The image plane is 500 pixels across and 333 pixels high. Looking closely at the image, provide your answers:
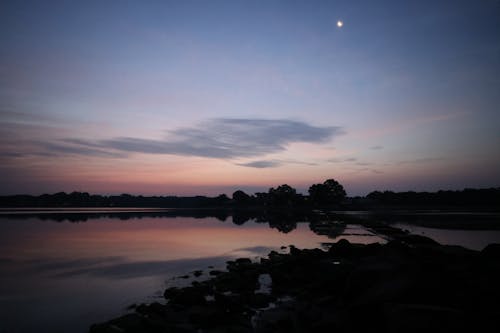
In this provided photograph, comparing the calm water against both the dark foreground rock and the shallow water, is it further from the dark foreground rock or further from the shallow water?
the dark foreground rock

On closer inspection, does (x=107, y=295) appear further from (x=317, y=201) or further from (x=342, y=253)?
(x=317, y=201)

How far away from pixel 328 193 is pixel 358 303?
152 meters

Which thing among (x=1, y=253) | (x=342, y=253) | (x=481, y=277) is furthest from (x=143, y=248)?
(x=481, y=277)

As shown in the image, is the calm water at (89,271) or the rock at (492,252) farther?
the rock at (492,252)

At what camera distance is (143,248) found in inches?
1313

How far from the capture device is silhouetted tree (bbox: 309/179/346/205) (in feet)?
519

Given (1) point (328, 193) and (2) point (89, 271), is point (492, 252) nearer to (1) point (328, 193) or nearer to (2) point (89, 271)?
(2) point (89, 271)

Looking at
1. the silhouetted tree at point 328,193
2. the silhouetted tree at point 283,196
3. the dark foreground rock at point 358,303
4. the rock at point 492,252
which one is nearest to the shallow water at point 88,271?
the dark foreground rock at point 358,303

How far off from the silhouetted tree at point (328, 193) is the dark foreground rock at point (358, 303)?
143282 millimetres

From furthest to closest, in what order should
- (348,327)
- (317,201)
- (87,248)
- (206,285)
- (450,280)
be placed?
(317,201) → (87,248) → (206,285) → (450,280) → (348,327)

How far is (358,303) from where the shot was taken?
34.1ft

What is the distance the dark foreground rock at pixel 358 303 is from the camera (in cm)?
827

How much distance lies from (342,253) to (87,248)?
25.5 metres

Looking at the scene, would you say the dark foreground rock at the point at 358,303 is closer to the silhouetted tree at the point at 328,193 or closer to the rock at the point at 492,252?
the rock at the point at 492,252
